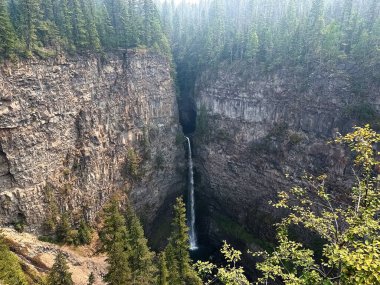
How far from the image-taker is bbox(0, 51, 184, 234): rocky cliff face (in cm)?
3756

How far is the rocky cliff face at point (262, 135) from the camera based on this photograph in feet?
152

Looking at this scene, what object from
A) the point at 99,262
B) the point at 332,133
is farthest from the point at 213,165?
the point at 99,262

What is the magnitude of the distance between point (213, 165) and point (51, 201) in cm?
3131

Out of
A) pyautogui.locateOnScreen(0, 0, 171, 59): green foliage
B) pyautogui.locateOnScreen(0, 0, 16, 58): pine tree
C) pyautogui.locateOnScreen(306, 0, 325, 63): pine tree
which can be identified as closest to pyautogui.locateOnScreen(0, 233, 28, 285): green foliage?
pyautogui.locateOnScreen(0, 0, 16, 58): pine tree

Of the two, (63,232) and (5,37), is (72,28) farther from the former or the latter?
(63,232)

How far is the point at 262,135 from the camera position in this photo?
5559 cm

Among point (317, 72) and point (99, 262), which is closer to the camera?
point (99, 262)

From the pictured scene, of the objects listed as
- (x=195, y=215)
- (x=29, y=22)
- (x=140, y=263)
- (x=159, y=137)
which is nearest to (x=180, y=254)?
(x=140, y=263)

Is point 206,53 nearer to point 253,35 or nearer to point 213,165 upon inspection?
point 253,35

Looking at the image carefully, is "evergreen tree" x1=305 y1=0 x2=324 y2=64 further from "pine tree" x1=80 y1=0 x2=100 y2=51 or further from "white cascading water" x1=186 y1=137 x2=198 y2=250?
"pine tree" x1=80 y1=0 x2=100 y2=51

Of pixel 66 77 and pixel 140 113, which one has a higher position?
pixel 66 77

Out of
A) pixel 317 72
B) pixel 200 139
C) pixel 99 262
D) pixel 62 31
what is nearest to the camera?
pixel 99 262

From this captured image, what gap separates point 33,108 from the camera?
128ft

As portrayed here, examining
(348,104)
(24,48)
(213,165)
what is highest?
(24,48)
